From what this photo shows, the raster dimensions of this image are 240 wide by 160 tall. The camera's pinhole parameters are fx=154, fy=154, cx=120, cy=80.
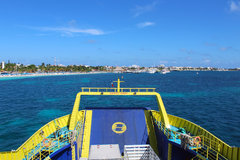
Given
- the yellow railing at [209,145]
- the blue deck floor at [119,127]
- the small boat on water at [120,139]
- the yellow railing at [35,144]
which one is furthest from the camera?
the blue deck floor at [119,127]

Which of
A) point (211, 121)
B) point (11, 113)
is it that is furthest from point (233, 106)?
point (11, 113)

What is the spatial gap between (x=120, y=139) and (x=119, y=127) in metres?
1.54

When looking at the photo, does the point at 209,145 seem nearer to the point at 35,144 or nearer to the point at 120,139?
the point at 120,139

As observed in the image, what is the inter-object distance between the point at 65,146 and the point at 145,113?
34.6 feet

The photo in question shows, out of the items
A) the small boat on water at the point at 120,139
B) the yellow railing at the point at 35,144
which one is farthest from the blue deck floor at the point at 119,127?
the yellow railing at the point at 35,144

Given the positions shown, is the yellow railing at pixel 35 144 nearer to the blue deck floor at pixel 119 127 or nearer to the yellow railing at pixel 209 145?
the blue deck floor at pixel 119 127

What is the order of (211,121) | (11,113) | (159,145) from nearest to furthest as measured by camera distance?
(159,145), (211,121), (11,113)

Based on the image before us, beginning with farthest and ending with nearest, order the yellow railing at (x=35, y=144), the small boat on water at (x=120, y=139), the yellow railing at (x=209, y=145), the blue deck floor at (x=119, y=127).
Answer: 1. the blue deck floor at (x=119, y=127)
2. the small boat on water at (x=120, y=139)
3. the yellow railing at (x=209, y=145)
4. the yellow railing at (x=35, y=144)

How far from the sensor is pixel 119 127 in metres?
18.3

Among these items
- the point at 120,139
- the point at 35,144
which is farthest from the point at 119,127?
the point at 35,144

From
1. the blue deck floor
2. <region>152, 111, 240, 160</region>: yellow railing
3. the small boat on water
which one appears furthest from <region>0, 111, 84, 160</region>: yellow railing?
<region>152, 111, 240, 160</region>: yellow railing

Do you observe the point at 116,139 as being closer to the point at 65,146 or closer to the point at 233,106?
the point at 65,146

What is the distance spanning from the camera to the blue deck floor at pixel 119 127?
55.7 ft

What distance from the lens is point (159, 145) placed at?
657 inches
